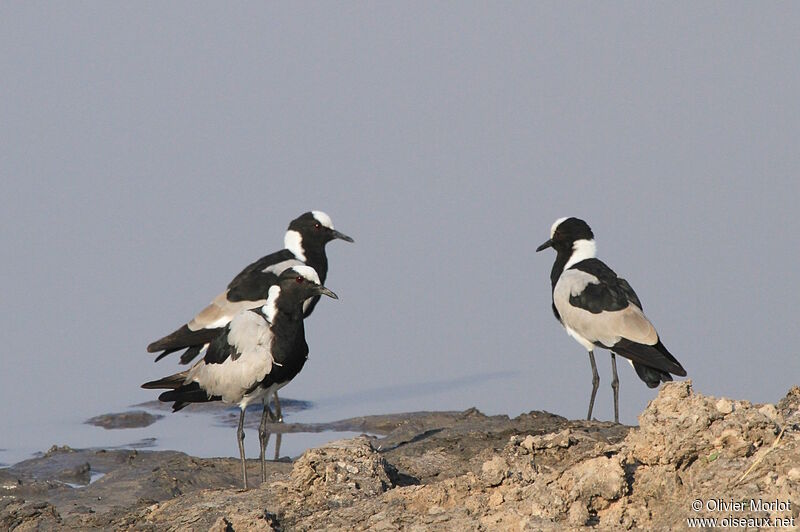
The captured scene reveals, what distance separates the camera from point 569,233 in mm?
12562

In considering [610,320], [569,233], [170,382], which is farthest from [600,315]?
[170,382]

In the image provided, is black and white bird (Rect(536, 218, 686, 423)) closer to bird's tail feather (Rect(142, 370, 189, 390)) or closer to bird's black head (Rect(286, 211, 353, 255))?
bird's black head (Rect(286, 211, 353, 255))

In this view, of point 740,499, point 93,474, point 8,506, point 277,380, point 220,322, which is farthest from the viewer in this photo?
point 220,322

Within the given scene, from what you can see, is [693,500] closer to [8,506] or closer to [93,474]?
[8,506]

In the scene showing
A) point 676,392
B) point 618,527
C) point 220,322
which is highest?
point 220,322

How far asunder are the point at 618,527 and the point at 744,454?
659 mm

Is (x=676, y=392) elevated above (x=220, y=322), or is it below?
below

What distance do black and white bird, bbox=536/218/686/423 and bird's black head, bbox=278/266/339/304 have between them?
2.42m

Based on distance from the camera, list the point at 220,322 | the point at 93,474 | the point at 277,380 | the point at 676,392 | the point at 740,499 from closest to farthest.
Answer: the point at 740,499 < the point at 676,392 < the point at 277,380 < the point at 93,474 < the point at 220,322

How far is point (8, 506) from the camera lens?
8.17 metres

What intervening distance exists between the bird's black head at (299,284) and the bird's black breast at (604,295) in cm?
241

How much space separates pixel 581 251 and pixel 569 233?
0.72 feet

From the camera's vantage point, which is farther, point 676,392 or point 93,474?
point 93,474

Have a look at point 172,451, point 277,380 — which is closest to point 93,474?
point 172,451
